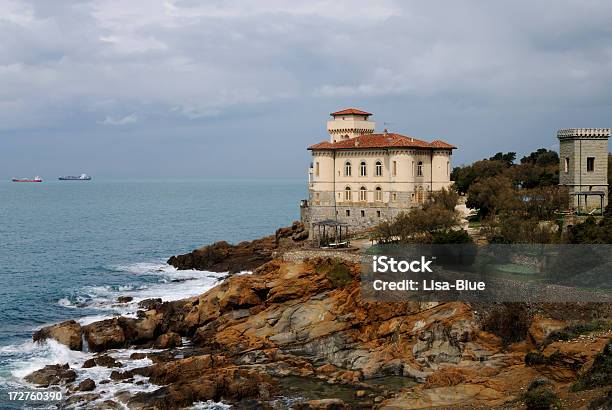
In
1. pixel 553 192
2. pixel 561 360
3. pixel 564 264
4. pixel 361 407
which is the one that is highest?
pixel 553 192

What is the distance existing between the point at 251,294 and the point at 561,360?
1992 centimetres

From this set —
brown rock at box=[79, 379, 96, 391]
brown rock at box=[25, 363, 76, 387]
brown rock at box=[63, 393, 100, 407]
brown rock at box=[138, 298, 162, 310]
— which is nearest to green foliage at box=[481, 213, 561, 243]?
brown rock at box=[138, 298, 162, 310]

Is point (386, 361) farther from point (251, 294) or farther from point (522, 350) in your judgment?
point (251, 294)

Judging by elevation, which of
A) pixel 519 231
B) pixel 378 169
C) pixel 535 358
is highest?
pixel 378 169

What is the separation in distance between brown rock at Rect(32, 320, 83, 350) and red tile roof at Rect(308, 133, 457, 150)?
28.8m

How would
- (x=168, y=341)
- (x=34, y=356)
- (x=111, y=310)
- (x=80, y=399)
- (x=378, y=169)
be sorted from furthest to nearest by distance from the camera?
(x=378, y=169)
(x=111, y=310)
(x=168, y=341)
(x=34, y=356)
(x=80, y=399)

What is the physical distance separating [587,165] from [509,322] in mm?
23566

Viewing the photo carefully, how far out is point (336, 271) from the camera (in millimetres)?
44531

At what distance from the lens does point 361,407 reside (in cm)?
3106

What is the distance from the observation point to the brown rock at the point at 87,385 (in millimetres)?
34594

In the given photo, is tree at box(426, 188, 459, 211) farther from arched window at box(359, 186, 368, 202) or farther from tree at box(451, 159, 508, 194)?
tree at box(451, 159, 508, 194)

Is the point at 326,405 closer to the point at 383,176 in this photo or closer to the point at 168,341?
the point at 168,341

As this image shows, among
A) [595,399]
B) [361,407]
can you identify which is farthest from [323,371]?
[595,399]

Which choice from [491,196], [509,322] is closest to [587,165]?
[491,196]
